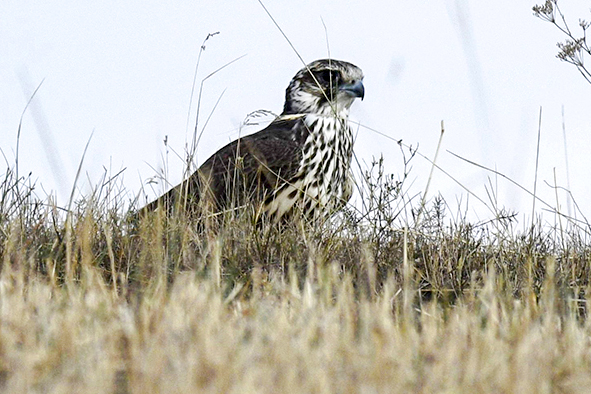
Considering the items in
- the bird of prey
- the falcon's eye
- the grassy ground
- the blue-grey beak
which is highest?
the falcon's eye

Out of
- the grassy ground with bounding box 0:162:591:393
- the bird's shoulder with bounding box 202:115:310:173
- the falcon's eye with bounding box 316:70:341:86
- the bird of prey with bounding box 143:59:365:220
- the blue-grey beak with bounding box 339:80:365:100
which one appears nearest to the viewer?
the grassy ground with bounding box 0:162:591:393

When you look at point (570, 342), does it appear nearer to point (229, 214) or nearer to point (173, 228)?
point (173, 228)

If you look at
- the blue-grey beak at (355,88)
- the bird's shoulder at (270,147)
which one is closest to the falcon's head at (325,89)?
the blue-grey beak at (355,88)

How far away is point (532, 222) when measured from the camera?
452 cm

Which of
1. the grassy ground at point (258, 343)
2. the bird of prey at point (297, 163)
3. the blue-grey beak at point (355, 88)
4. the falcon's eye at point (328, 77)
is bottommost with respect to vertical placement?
the grassy ground at point (258, 343)

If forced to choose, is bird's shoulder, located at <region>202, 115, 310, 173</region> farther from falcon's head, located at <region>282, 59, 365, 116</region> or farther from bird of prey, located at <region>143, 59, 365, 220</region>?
falcon's head, located at <region>282, 59, 365, 116</region>

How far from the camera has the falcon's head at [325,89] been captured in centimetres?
580

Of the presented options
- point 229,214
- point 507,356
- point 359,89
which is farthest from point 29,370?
point 359,89

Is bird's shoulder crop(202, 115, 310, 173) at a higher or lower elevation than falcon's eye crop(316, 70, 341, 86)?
lower

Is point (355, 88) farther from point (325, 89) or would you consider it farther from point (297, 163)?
point (297, 163)

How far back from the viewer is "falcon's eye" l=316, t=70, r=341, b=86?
586 centimetres

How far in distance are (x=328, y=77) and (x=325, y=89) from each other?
80 mm

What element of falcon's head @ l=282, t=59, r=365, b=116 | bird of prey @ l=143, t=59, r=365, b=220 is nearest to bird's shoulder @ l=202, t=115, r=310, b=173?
bird of prey @ l=143, t=59, r=365, b=220

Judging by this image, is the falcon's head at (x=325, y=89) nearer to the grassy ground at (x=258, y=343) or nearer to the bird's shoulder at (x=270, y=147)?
the bird's shoulder at (x=270, y=147)
